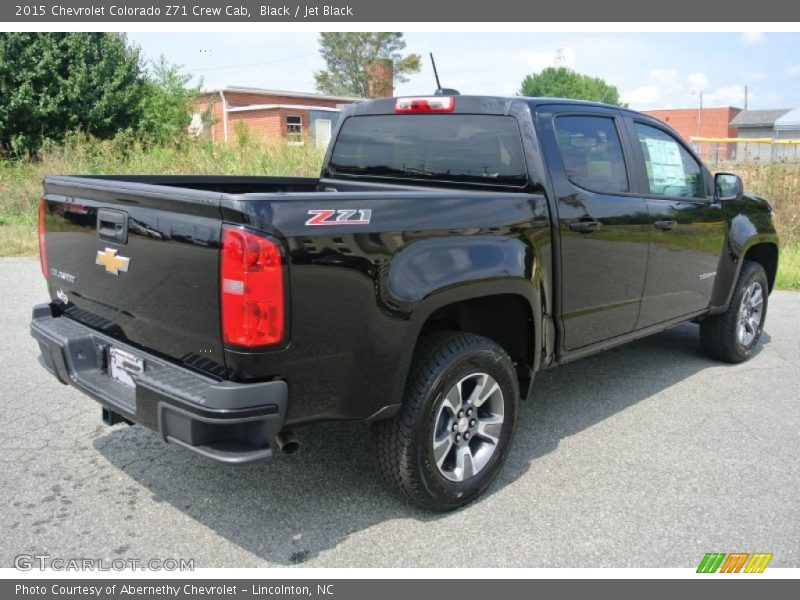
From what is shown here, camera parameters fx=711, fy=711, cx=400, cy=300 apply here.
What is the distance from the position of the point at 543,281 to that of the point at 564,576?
4.83 feet

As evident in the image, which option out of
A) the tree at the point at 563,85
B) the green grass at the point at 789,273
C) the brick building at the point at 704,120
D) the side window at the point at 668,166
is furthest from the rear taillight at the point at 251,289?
the tree at the point at 563,85

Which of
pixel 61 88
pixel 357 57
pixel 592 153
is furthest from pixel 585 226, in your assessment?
pixel 357 57

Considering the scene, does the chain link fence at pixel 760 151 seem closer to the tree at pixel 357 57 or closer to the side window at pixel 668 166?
the side window at pixel 668 166

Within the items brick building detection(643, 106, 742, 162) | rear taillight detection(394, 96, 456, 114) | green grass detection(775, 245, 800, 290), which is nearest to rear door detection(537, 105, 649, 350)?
rear taillight detection(394, 96, 456, 114)

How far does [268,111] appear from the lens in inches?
1292

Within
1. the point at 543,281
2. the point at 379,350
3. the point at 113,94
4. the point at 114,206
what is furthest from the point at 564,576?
the point at 113,94

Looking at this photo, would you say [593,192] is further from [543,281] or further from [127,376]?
[127,376]

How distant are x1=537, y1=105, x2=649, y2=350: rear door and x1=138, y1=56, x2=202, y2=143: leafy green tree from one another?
57.5 feet

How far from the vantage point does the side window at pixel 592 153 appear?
158 inches

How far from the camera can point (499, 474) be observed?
3.82 meters

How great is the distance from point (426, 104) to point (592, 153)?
1031 mm

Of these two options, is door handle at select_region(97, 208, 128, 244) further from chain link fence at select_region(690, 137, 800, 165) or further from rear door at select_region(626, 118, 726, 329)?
chain link fence at select_region(690, 137, 800, 165)

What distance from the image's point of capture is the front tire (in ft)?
10.4

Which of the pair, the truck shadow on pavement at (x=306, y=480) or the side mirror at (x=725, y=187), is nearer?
the truck shadow on pavement at (x=306, y=480)
